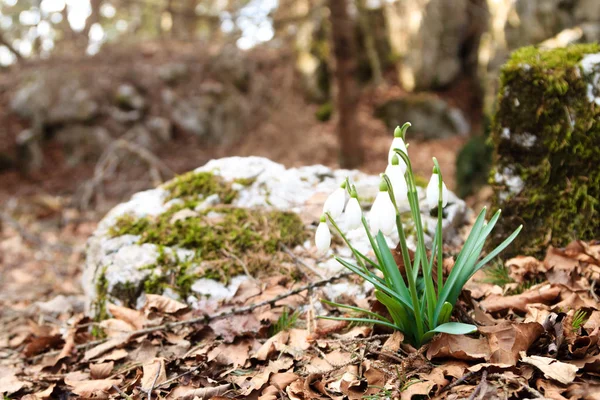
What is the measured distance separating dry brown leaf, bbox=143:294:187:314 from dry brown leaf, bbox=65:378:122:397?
0.45 metres

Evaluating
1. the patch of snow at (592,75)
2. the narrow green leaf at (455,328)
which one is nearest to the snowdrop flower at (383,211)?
the narrow green leaf at (455,328)

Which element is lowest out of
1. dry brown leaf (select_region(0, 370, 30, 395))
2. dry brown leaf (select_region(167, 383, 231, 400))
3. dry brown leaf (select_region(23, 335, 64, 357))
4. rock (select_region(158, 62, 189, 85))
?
dry brown leaf (select_region(23, 335, 64, 357))

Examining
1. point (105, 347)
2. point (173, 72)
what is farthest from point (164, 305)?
point (173, 72)

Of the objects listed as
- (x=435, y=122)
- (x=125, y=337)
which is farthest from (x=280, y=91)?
(x=125, y=337)

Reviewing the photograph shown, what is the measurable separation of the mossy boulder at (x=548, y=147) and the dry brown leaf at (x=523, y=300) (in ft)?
1.88

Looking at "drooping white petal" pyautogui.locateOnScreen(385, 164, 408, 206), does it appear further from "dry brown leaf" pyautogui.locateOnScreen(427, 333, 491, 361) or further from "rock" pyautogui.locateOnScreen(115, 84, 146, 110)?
"rock" pyautogui.locateOnScreen(115, 84, 146, 110)

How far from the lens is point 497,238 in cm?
264

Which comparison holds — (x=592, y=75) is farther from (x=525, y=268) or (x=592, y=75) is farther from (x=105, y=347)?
(x=105, y=347)

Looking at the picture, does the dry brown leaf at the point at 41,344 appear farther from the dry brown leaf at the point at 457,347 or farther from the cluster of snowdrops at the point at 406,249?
the dry brown leaf at the point at 457,347

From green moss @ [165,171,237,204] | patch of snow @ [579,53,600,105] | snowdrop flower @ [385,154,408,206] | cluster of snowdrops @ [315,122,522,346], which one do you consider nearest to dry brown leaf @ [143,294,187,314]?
green moss @ [165,171,237,204]

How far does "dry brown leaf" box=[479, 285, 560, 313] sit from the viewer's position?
6.53 ft

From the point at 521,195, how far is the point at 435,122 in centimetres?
885

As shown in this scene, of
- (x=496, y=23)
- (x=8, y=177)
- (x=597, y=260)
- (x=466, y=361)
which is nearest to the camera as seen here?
(x=466, y=361)

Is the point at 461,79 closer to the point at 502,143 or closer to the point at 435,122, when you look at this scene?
the point at 435,122
